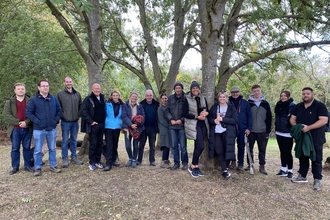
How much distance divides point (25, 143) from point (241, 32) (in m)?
7.51

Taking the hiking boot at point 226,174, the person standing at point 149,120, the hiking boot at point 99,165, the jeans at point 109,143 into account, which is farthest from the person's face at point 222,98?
the hiking boot at point 99,165

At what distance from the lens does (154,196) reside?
162 inches

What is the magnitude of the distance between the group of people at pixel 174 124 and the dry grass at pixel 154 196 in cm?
36

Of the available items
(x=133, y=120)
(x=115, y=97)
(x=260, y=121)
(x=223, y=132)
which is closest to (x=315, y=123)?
(x=260, y=121)

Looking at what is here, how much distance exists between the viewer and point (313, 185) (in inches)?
189

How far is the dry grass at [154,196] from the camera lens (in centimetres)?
365

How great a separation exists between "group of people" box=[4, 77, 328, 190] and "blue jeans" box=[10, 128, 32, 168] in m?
0.02

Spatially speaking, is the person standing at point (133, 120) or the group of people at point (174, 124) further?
the person standing at point (133, 120)

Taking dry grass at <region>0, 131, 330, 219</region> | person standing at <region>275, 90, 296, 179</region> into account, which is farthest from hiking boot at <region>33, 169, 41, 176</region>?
person standing at <region>275, 90, 296, 179</region>

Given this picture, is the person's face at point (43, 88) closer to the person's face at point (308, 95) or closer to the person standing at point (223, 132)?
the person standing at point (223, 132)

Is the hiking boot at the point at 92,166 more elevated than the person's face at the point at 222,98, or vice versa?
the person's face at the point at 222,98

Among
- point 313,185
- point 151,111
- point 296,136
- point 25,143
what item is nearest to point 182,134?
point 151,111

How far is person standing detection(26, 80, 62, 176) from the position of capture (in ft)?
16.1

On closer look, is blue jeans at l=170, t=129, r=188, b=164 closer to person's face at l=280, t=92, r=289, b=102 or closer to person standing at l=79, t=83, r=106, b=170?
person standing at l=79, t=83, r=106, b=170
